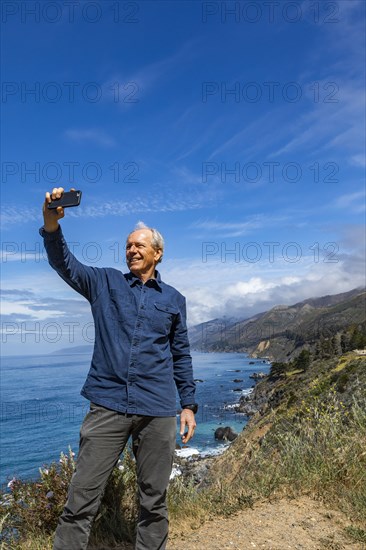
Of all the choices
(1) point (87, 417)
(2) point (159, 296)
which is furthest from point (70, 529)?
(2) point (159, 296)

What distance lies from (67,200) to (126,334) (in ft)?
3.41

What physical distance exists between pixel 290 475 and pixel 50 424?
188 ft

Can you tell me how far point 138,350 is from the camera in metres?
3.09

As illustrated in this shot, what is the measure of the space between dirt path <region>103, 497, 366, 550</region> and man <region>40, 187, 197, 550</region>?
797 millimetres

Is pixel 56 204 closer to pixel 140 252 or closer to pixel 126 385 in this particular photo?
pixel 140 252

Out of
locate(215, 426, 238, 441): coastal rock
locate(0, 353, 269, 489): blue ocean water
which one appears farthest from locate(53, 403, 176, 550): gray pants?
locate(215, 426, 238, 441): coastal rock

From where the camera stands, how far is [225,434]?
4856 centimetres

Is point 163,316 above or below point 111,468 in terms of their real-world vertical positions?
above

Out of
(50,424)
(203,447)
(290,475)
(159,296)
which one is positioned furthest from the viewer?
(50,424)

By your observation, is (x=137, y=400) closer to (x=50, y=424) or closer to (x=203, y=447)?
(x=203, y=447)

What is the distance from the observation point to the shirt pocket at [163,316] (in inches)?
127

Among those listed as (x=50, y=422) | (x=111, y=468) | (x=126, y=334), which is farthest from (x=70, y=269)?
(x=50, y=422)

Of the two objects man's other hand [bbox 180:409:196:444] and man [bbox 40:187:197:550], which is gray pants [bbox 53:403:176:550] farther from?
man's other hand [bbox 180:409:196:444]

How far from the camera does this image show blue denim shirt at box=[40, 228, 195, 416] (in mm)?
3004
